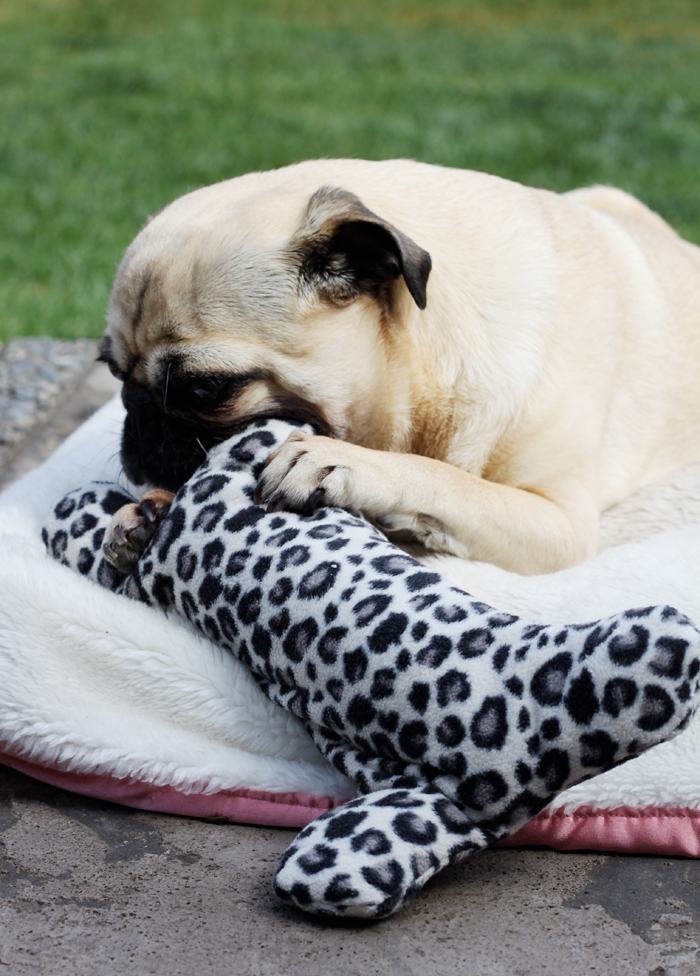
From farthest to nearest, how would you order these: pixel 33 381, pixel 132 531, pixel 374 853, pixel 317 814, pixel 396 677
Answer: pixel 33 381 → pixel 132 531 → pixel 317 814 → pixel 396 677 → pixel 374 853

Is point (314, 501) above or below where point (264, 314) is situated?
below

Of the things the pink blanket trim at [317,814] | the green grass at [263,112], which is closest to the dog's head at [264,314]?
the pink blanket trim at [317,814]

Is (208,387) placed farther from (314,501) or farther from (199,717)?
(199,717)

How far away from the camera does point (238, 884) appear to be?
191 centimetres

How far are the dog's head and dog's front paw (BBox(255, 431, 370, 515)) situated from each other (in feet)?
0.68

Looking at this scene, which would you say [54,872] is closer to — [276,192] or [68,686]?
[68,686]

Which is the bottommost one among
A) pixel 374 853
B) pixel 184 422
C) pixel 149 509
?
pixel 374 853

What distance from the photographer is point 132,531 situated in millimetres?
2453

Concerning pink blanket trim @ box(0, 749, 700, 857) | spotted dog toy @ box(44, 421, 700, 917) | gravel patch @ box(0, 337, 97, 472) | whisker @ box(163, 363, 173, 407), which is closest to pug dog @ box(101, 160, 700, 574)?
whisker @ box(163, 363, 173, 407)

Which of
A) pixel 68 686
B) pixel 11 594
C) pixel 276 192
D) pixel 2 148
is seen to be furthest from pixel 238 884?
pixel 2 148

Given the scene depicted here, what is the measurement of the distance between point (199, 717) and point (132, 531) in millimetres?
484

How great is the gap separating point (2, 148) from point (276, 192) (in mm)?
6724

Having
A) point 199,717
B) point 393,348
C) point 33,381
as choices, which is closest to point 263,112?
point 33,381

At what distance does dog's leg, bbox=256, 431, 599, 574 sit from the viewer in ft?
7.59
